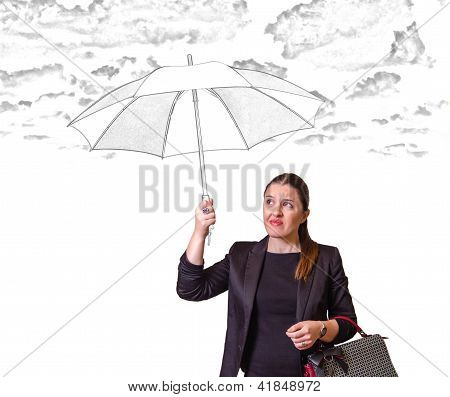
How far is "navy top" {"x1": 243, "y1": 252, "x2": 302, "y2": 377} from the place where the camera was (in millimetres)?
2881

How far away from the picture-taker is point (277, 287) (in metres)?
2.92

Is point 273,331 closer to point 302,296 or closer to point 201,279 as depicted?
point 302,296

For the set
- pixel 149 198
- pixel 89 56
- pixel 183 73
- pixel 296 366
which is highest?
pixel 89 56

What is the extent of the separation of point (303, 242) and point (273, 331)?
1.34 feet

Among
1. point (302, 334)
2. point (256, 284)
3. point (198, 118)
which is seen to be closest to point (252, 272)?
point (256, 284)

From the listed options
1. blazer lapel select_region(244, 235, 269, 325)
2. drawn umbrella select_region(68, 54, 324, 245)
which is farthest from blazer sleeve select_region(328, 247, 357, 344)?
drawn umbrella select_region(68, 54, 324, 245)

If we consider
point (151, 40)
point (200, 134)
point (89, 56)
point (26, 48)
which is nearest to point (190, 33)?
point (151, 40)

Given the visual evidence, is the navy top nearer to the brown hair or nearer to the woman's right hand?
the brown hair

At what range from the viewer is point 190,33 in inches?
170

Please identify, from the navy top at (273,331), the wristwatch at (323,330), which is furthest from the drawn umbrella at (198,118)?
the wristwatch at (323,330)

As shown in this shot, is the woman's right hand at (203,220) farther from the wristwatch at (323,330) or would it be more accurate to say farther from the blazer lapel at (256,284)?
the wristwatch at (323,330)

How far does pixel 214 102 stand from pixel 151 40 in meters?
1.19

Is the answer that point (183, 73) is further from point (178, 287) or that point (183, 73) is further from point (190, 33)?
point (190, 33)

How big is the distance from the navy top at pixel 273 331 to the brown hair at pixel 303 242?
5 centimetres
